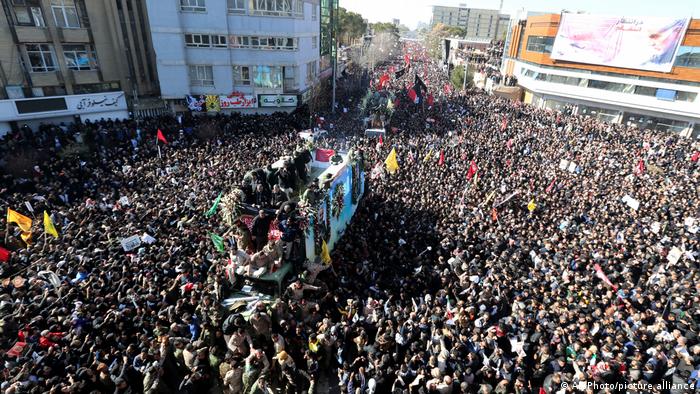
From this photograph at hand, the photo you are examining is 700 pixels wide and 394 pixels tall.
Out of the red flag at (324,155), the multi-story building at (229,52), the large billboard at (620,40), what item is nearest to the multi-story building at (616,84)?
the large billboard at (620,40)

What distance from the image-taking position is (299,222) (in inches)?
427

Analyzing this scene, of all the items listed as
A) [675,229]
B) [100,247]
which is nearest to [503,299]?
[675,229]

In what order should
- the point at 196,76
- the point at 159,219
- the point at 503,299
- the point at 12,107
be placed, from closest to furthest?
1. the point at 503,299
2. the point at 159,219
3. the point at 12,107
4. the point at 196,76

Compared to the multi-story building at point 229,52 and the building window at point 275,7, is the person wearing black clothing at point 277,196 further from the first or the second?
the building window at point 275,7

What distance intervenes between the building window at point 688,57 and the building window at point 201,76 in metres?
39.8

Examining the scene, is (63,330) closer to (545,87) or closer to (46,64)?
(46,64)

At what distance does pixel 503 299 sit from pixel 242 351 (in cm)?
677

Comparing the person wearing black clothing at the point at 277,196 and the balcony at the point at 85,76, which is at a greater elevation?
the balcony at the point at 85,76

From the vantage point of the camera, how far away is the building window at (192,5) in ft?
90.4

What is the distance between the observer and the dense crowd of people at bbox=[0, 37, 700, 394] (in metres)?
7.97

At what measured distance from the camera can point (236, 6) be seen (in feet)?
93.2

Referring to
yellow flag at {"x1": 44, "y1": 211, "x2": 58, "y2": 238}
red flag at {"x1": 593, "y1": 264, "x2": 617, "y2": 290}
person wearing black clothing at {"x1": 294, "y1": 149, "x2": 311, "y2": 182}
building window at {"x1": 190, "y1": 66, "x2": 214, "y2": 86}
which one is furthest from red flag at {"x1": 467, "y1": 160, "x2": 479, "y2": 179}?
building window at {"x1": 190, "y1": 66, "x2": 214, "y2": 86}

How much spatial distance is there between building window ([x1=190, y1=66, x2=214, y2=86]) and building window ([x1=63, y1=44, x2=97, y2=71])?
6.75 m

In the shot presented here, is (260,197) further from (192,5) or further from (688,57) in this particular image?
(688,57)
